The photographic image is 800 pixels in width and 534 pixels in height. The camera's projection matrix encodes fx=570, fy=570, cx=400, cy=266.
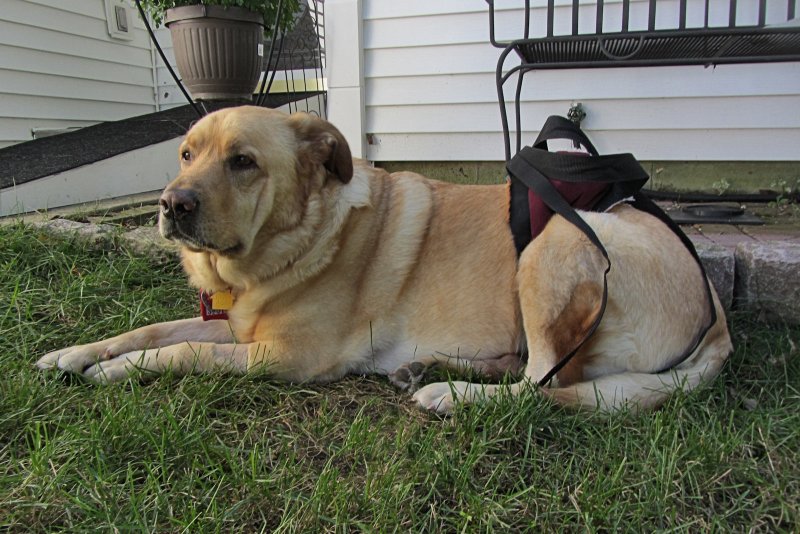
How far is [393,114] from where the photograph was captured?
4453mm

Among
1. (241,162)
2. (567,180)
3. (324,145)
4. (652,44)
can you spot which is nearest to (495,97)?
(652,44)

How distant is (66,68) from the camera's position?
6.00 metres

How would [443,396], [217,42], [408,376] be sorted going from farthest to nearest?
[217,42] < [408,376] < [443,396]

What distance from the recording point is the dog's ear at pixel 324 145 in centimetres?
209

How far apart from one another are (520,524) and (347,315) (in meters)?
1.03

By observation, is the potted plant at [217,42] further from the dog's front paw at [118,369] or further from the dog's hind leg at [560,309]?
the dog's hind leg at [560,309]

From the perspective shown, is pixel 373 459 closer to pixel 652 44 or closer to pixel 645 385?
pixel 645 385

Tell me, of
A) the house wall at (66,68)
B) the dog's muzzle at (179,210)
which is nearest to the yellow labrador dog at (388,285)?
the dog's muzzle at (179,210)

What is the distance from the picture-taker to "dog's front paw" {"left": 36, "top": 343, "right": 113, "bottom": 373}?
1.87 metres

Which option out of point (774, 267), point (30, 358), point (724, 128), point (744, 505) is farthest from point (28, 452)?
point (724, 128)

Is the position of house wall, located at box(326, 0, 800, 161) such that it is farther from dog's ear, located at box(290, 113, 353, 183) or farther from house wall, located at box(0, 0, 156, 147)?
house wall, located at box(0, 0, 156, 147)

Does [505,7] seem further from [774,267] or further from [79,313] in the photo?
[79,313]

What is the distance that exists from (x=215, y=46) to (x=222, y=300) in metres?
3.01

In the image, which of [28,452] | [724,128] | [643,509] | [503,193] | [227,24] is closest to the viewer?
[643,509]
